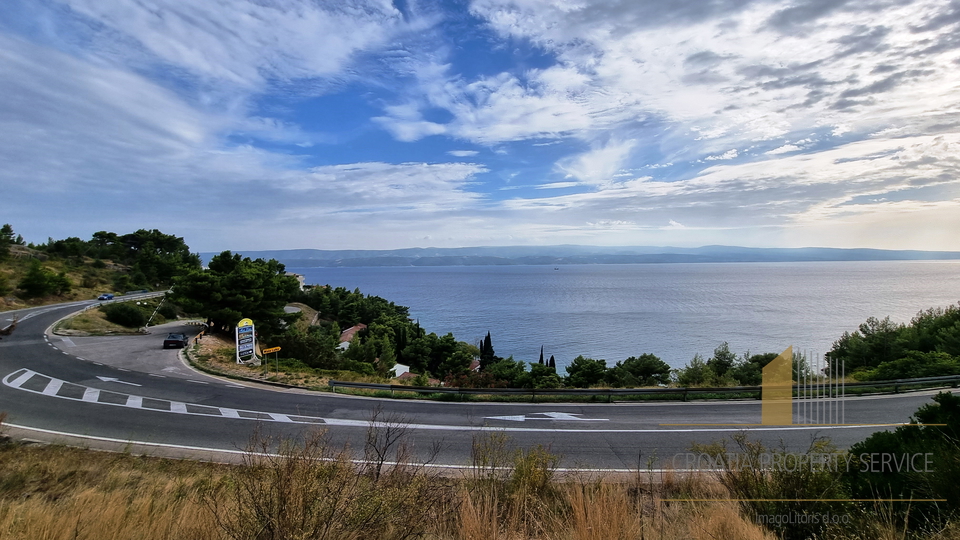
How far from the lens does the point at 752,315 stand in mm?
82625

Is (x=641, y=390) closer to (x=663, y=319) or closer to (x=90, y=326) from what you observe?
(x=90, y=326)

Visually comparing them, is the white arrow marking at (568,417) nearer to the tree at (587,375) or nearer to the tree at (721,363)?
the tree at (587,375)

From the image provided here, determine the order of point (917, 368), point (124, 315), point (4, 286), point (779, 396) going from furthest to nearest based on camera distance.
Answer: point (4, 286), point (124, 315), point (917, 368), point (779, 396)

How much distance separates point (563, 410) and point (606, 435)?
291 centimetres

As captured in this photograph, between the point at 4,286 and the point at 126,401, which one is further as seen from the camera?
the point at 4,286

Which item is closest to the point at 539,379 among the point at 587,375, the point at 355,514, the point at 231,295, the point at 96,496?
the point at 587,375

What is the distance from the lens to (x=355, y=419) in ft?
39.0

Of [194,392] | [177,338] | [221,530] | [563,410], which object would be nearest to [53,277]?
[177,338]

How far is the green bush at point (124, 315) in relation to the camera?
3422 centimetres

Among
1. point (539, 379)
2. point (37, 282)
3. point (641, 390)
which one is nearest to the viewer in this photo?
point (641, 390)

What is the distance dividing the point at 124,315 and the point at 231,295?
13256 mm

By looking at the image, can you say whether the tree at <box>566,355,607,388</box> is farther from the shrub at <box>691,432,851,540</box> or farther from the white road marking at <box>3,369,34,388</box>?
the white road marking at <box>3,369,34,388</box>

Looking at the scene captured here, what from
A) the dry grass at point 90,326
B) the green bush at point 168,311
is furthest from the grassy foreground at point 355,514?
the green bush at point 168,311

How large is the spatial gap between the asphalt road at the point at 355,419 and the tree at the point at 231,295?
448 inches
